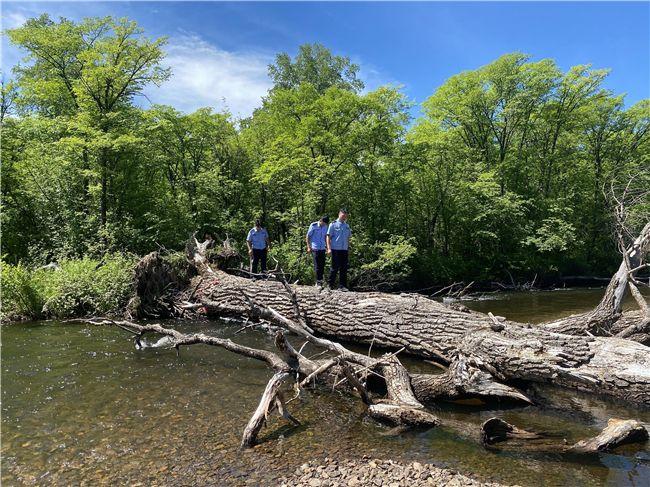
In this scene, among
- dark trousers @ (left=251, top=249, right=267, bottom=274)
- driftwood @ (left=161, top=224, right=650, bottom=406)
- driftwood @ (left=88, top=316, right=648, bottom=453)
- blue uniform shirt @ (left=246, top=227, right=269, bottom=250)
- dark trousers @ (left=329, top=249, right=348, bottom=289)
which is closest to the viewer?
driftwood @ (left=88, top=316, right=648, bottom=453)

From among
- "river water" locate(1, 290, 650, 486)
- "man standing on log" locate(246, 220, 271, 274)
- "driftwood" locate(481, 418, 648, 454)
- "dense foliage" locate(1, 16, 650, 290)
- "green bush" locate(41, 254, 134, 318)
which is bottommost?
"river water" locate(1, 290, 650, 486)

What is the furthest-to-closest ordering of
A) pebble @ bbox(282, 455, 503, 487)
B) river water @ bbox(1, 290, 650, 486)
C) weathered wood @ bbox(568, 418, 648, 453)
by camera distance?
weathered wood @ bbox(568, 418, 648, 453) → river water @ bbox(1, 290, 650, 486) → pebble @ bbox(282, 455, 503, 487)

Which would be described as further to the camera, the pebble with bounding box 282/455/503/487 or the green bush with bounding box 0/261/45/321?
the green bush with bounding box 0/261/45/321

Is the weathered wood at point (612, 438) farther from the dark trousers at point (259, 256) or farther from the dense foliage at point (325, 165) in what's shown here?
the dense foliage at point (325, 165)

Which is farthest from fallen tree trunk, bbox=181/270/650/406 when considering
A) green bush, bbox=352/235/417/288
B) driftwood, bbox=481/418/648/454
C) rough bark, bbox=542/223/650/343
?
green bush, bbox=352/235/417/288

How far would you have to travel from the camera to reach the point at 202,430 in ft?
16.9

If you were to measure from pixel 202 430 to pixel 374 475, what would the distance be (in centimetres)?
223

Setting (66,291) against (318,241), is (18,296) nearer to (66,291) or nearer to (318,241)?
(66,291)

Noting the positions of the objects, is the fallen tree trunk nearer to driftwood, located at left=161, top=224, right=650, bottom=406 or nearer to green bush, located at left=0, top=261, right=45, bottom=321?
driftwood, located at left=161, top=224, right=650, bottom=406

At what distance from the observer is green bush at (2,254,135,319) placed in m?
11.1

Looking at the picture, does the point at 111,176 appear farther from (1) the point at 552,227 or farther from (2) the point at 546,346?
(1) the point at 552,227

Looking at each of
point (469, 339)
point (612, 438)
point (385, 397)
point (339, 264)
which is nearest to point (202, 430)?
point (385, 397)

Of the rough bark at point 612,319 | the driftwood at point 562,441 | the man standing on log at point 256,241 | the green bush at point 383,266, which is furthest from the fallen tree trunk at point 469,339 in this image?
the green bush at point 383,266

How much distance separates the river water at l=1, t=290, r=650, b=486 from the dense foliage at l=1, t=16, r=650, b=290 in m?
9.79
